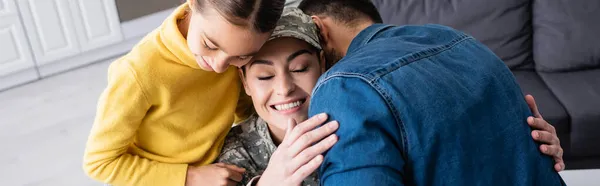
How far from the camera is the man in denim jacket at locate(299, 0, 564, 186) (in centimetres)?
84

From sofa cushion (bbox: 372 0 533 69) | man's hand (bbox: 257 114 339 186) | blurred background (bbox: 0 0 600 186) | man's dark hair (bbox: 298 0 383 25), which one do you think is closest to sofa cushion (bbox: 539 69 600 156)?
blurred background (bbox: 0 0 600 186)

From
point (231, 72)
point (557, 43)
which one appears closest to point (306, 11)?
point (231, 72)

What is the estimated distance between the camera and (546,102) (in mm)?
2492

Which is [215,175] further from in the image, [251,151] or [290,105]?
[290,105]

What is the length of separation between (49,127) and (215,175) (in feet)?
8.21

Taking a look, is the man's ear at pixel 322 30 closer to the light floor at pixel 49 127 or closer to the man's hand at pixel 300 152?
the man's hand at pixel 300 152

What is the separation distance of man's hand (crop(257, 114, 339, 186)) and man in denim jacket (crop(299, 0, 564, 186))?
17 mm

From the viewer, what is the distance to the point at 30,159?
10.5ft

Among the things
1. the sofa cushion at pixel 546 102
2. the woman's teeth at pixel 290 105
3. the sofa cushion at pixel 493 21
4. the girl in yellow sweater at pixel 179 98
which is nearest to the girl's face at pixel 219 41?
the girl in yellow sweater at pixel 179 98

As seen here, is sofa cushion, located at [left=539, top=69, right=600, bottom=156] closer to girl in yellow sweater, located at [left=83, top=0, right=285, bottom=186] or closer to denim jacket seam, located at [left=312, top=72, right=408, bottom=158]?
girl in yellow sweater, located at [left=83, top=0, right=285, bottom=186]

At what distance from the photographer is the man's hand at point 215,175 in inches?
52.5

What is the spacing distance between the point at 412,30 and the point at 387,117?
0.27 meters

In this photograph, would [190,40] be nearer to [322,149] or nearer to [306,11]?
[306,11]

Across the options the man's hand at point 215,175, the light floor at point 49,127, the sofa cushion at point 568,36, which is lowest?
the light floor at point 49,127
